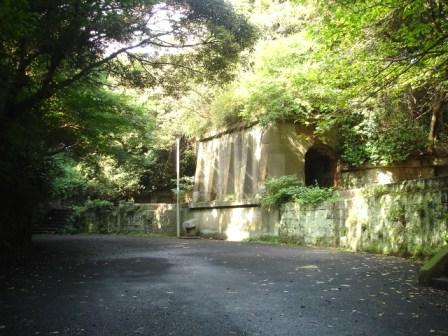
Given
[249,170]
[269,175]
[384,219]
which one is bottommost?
[384,219]

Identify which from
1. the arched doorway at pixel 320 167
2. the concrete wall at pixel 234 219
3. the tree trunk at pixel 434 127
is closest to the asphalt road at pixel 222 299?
the concrete wall at pixel 234 219

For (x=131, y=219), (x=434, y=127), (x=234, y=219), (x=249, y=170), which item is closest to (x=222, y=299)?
(x=434, y=127)

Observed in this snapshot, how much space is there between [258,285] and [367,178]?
44.2 ft

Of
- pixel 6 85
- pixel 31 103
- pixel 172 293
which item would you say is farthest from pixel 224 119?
pixel 172 293

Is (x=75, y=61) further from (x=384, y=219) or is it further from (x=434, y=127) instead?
(x=434, y=127)

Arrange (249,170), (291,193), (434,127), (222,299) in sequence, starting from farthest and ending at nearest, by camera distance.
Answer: (249,170), (291,193), (434,127), (222,299)

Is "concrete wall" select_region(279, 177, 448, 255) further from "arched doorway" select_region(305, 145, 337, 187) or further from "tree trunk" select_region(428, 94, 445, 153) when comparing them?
"arched doorway" select_region(305, 145, 337, 187)

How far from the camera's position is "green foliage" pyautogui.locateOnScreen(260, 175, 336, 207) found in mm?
15344

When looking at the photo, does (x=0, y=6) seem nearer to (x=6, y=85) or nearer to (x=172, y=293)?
(x=6, y=85)

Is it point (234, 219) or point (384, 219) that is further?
point (234, 219)

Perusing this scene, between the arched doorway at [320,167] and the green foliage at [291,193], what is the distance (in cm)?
371

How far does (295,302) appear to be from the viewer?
234 inches

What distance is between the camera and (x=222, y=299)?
20.2 ft

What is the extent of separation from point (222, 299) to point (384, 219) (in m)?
7.00
